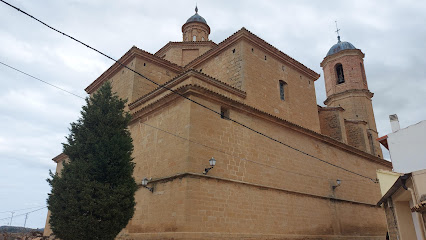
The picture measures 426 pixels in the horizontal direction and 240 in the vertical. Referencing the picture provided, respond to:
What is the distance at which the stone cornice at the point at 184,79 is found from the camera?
10786 millimetres

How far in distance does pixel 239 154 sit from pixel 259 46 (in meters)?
5.89

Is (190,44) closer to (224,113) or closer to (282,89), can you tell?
(282,89)

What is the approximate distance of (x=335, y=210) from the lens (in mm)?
14242

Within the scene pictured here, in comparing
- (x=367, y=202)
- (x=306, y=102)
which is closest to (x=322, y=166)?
(x=306, y=102)

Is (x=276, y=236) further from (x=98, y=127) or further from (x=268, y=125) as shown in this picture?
(x=98, y=127)

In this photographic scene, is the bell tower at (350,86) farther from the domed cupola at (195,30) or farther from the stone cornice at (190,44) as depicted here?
the stone cornice at (190,44)

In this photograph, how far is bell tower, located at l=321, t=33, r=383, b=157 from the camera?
21.6 m

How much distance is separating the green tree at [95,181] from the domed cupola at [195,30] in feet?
42.7

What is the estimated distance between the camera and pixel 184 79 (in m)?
10.9

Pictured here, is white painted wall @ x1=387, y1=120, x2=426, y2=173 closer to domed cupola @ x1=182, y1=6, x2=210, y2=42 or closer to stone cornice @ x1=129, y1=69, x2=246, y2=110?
stone cornice @ x1=129, y1=69, x2=246, y2=110

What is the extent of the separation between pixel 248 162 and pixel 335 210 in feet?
19.9

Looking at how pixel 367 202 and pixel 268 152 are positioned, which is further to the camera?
pixel 367 202

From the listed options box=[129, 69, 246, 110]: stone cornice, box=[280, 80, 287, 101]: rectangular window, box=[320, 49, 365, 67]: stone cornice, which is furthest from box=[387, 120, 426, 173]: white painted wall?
box=[320, 49, 365, 67]: stone cornice

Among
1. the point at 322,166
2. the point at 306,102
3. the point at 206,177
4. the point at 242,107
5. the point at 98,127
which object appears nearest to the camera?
the point at 98,127
